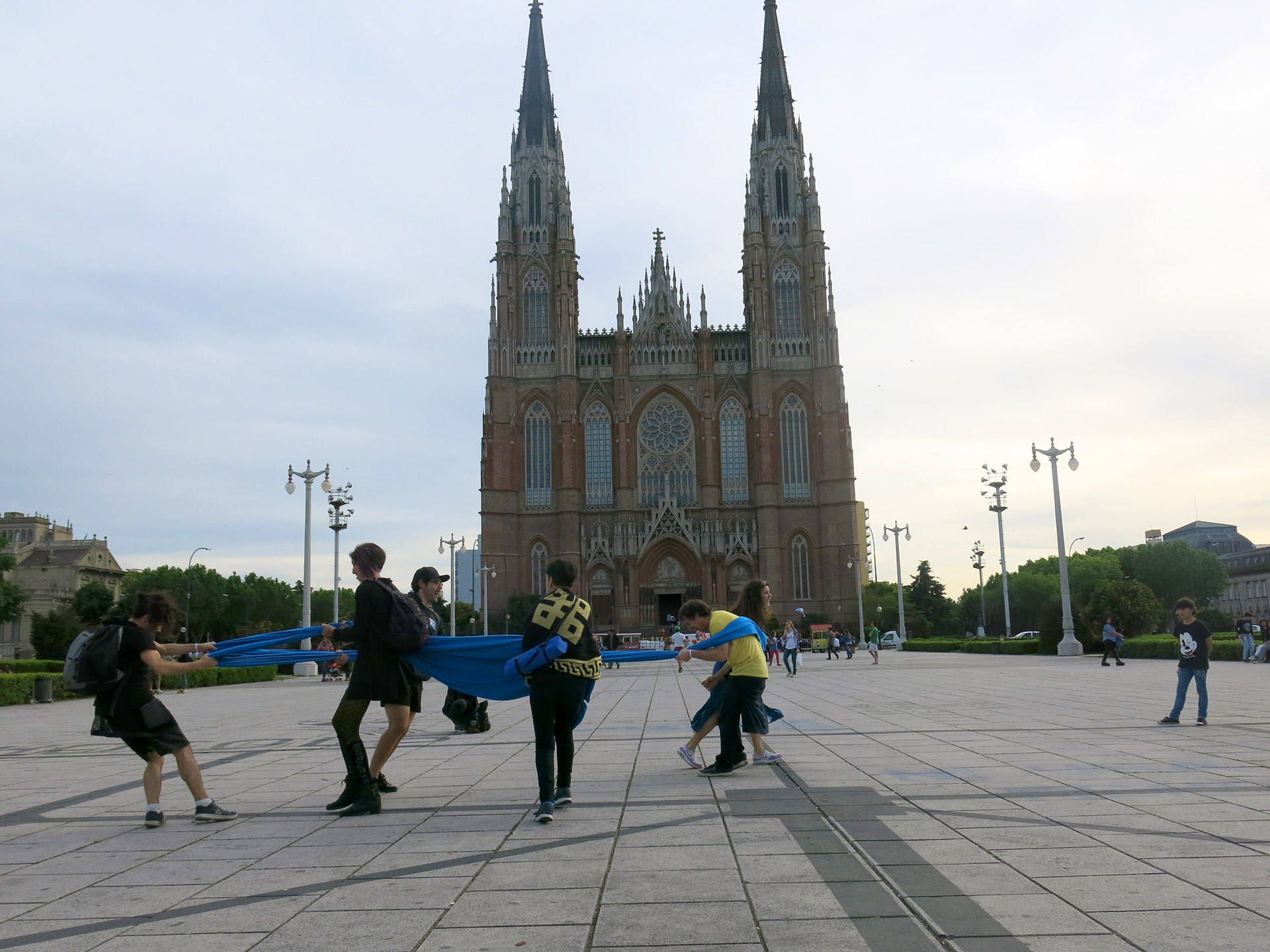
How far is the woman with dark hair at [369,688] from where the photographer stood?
277 inches

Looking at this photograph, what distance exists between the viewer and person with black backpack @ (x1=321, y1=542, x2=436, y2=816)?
705 cm

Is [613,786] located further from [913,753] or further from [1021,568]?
[1021,568]

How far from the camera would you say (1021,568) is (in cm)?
9969

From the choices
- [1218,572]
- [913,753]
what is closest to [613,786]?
[913,753]

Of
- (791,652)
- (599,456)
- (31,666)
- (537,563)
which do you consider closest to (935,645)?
(791,652)

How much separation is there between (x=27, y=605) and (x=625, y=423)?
176 ft

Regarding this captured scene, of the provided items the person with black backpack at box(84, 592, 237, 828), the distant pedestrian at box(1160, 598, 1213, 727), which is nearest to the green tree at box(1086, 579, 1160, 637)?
the distant pedestrian at box(1160, 598, 1213, 727)

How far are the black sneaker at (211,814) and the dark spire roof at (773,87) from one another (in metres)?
71.5

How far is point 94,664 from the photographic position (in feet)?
21.9

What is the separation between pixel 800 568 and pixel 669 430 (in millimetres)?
12627

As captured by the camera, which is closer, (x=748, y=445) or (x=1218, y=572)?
(x=748, y=445)

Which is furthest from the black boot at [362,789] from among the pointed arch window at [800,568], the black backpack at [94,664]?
the pointed arch window at [800,568]

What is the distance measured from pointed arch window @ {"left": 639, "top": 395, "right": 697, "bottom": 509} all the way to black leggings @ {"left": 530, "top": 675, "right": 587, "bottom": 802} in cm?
6054

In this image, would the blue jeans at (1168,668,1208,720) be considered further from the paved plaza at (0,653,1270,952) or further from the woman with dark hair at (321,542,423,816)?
the woman with dark hair at (321,542,423,816)
